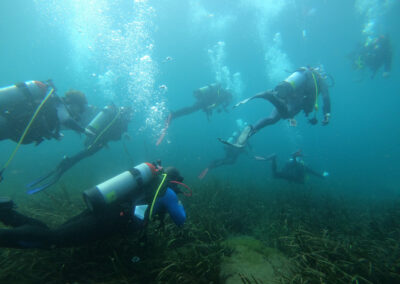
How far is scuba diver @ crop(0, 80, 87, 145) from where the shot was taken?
4.58 meters

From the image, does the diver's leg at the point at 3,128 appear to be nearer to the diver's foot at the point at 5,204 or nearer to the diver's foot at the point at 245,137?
the diver's foot at the point at 5,204

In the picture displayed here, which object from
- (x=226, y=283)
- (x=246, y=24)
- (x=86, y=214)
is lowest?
(x=226, y=283)

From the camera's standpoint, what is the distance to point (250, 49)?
47.6m

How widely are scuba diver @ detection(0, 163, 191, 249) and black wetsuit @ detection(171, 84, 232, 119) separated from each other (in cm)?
883

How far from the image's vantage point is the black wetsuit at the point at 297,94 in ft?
20.7

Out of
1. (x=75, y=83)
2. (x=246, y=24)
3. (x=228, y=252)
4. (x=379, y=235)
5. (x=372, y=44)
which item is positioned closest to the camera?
(x=228, y=252)

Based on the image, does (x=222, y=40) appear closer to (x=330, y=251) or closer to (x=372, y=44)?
(x=372, y=44)

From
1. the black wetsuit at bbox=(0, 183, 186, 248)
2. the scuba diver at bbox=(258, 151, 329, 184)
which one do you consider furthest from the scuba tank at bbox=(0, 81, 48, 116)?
the scuba diver at bbox=(258, 151, 329, 184)

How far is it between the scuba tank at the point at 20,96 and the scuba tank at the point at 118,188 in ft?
11.8

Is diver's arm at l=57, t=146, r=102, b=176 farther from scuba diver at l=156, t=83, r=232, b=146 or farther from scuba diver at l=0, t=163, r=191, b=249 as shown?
scuba diver at l=0, t=163, r=191, b=249

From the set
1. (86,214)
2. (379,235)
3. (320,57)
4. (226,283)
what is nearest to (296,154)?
(379,235)

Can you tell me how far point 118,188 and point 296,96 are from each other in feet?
20.6

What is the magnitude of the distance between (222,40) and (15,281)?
52.8 m

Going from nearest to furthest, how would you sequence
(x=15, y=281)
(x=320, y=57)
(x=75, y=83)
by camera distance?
(x=15, y=281)
(x=320, y=57)
(x=75, y=83)
